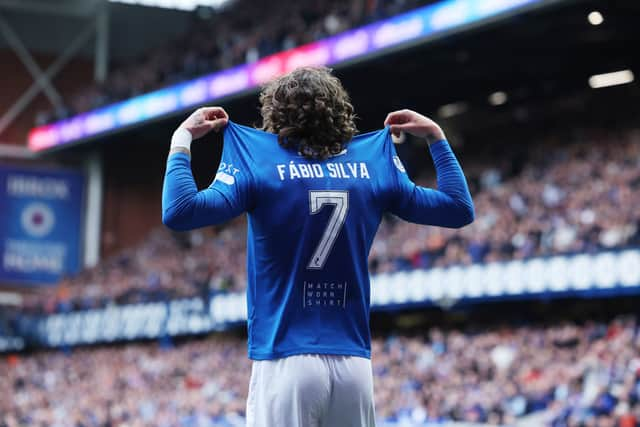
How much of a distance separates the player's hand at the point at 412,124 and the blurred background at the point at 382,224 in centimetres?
631

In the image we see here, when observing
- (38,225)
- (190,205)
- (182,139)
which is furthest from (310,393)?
(38,225)

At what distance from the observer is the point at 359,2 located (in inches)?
958

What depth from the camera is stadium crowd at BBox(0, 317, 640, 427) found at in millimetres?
15164

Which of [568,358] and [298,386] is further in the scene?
[568,358]

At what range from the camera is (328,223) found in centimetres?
329

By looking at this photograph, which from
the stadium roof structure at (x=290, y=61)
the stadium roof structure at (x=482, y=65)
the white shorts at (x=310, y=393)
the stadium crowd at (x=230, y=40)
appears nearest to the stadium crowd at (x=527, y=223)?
the stadium roof structure at (x=482, y=65)

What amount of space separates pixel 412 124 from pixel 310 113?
44cm

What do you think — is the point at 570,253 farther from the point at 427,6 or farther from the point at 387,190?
the point at 387,190

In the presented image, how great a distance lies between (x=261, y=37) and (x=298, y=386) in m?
25.5

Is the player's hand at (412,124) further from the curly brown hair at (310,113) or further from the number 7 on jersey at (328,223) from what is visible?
the number 7 on jersey at (328,223)

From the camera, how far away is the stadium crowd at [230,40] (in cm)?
2475

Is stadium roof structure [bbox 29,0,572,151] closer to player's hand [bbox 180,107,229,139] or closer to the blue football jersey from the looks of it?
player's hand [bbox 180,107,229,139]

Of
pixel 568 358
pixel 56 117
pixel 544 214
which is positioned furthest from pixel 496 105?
pixel 56 117

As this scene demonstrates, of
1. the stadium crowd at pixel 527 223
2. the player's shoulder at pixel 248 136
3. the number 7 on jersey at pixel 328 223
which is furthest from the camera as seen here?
the stadium crowd at pixel 527 223
